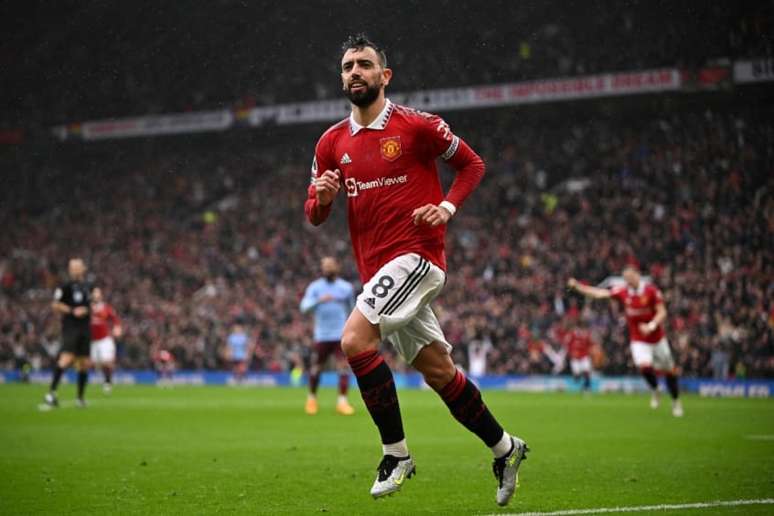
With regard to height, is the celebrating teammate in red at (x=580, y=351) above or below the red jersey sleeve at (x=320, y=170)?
below

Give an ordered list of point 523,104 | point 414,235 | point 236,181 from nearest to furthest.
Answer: point 414,235
point 523,104
point 236,181

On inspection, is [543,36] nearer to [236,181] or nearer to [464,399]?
[464,399]

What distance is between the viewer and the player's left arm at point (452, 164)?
257 inches

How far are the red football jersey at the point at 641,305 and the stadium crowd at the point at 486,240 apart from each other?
786 cm

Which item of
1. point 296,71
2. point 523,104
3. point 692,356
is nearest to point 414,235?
point 296,71

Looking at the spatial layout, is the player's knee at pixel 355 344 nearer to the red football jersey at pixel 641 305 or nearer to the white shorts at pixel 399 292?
the white shorts at pixel 399 292

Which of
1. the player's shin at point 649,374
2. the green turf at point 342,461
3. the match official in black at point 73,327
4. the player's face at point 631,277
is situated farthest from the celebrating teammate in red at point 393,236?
the match official in black at point 73,327

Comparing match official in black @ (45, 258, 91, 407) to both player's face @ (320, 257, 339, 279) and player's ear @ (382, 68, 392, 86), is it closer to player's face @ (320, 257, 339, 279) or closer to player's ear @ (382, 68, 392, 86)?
player's face @ (320, 257, 339, 279)

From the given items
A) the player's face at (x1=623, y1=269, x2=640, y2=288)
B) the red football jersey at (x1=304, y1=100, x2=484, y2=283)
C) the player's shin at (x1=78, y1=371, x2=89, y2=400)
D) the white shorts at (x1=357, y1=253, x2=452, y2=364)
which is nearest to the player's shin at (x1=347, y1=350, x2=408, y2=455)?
the white shorts at (x1=357, y1=253, x2=452, y2=364)

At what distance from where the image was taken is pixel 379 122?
270 inches

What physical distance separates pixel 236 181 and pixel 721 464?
35748mm

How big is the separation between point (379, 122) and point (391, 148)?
0.20 metres

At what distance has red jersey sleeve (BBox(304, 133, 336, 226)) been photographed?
273 inches

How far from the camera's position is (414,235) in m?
6.76
